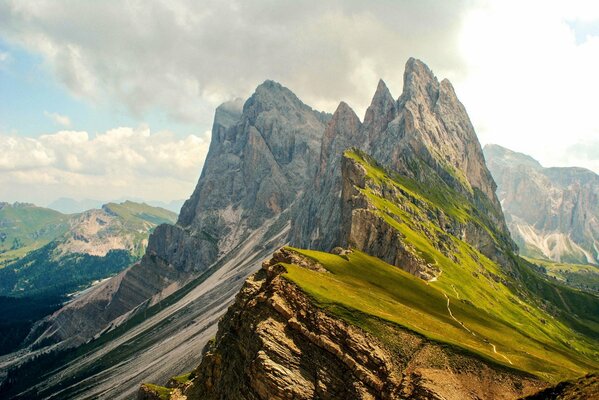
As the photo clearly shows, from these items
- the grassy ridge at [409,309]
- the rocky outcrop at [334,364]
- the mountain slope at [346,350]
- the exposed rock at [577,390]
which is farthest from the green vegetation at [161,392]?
the exposed rock at [577,390]

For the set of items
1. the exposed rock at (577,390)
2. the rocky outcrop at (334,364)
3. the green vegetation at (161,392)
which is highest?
the exposed rock at (577,390)

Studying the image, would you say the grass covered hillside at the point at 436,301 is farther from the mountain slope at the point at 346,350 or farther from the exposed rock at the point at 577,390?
the exposed rock at the point at 577,390

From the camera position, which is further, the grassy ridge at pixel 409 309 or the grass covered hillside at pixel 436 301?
the grass covered hillside at pixel 436 301

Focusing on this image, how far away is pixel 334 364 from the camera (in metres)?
56.1

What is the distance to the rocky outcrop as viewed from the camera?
5372cm

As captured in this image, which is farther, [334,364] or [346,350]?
[346,350]

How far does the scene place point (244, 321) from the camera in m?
66.2

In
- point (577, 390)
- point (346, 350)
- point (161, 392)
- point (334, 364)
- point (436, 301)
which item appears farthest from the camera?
point (436, 301)

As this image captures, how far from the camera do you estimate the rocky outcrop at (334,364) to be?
176 ft

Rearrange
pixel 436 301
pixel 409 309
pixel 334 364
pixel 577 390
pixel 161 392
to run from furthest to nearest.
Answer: pixel 436 301
pixel 161 392
pixel 409 309
pixel 334 364
pixel 577 390

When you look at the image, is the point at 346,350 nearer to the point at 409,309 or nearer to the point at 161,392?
the point at 409,309

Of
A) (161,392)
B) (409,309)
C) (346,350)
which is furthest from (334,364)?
(161,392)

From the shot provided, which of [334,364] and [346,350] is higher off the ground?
[346,350]

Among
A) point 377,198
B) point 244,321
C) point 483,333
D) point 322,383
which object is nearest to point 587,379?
point 322,383
